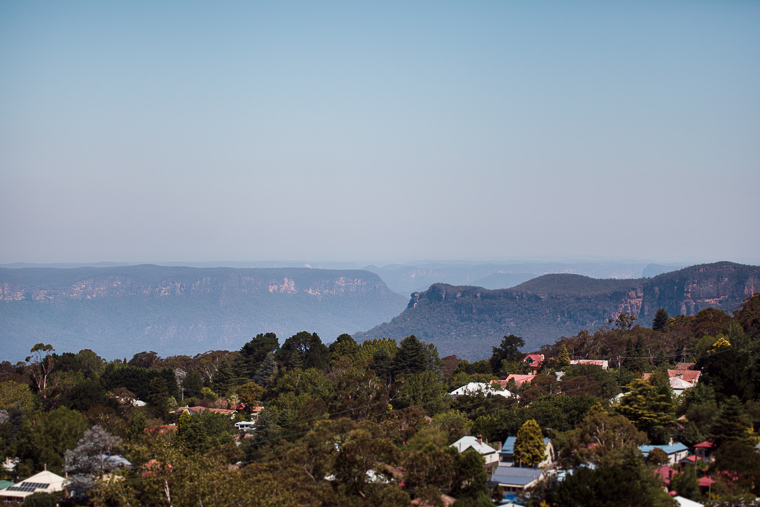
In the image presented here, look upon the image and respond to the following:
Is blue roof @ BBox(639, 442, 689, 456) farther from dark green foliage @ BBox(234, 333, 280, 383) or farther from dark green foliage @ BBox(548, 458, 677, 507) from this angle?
dark green foliage @ BBox(234, 333, 280, 383)

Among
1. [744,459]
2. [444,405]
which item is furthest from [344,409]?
[744,459]

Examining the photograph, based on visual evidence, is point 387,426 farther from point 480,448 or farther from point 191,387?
point 191,387

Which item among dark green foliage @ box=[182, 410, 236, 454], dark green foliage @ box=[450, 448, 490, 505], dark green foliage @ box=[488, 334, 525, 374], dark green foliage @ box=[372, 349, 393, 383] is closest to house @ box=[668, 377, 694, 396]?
dark green foliage @ box=[450, 448, 490, 505]

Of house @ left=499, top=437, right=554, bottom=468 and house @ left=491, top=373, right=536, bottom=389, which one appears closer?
house @ left=499, top=437, right=554, bottom=468

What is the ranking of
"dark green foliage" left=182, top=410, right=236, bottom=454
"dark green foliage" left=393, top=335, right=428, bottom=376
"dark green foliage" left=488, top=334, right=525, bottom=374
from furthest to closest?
"dark green foliage" left=488, top=334, right=525, bottom=374, "dark green foliage" left=393, top=335, right=428, bottom=376, "dark green foliage" left=182, top=410, right=236, bottom=454

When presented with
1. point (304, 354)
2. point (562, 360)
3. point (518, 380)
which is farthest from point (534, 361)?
point (304, 354)

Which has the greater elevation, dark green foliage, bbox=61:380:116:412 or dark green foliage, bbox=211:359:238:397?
dark green foliage, bbox=61:380:116:412

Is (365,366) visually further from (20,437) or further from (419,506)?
(419,506)
